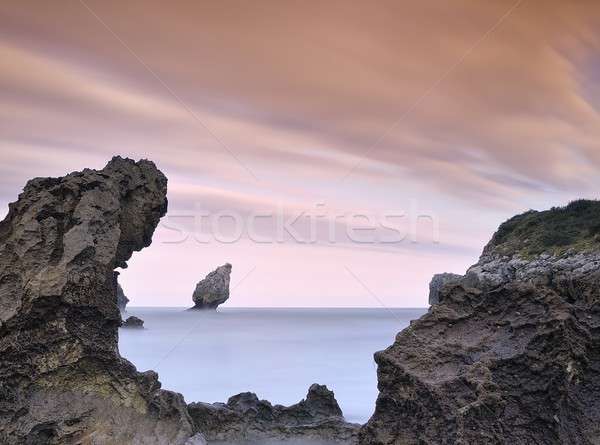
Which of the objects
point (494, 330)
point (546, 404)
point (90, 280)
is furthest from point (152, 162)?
point (546, 404)

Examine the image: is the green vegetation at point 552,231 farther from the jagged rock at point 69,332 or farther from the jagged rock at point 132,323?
the jagged rock at point 132,323

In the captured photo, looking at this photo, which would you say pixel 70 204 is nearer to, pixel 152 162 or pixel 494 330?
pixel 152 162

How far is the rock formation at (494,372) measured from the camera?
24.9ft

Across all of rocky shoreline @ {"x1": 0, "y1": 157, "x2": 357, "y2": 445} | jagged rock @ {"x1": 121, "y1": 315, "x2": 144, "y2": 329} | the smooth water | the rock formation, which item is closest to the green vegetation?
the smooth water

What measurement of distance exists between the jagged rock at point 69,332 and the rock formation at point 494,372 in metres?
3.79

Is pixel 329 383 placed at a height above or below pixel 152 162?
below

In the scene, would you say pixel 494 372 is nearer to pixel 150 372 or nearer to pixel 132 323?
pixel 150 372

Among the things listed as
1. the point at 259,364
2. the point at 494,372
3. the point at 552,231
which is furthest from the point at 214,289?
the point at 494,372

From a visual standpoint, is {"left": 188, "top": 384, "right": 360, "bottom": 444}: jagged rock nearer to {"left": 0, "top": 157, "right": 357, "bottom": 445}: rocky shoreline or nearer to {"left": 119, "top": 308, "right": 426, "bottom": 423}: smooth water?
{"left": 0, "top": 157, "right": 357, "bottom": 445}: rocky shoreline

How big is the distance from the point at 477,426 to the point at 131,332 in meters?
51.1

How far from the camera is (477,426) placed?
744 cm

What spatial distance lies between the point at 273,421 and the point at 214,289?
58132 mm

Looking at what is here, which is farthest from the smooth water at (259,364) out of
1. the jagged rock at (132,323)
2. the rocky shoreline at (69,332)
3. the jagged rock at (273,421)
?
the rocky shoreline at (69,332)

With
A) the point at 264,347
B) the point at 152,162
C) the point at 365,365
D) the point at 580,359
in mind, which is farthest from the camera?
the point at 264,347
